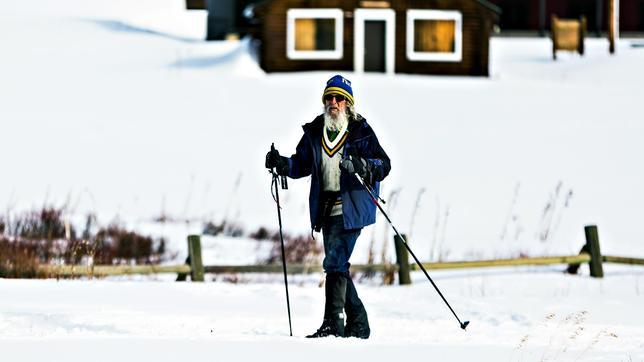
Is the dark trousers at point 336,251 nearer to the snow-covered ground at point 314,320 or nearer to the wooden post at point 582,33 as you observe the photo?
the snow-covered ground at point 314,320

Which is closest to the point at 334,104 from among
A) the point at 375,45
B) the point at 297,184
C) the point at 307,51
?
the point at 297,184

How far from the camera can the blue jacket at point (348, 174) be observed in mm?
7602

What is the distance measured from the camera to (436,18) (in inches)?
1356

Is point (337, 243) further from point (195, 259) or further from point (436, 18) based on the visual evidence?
point (436, 18)

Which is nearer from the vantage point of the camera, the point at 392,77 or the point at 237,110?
the point at 237,110

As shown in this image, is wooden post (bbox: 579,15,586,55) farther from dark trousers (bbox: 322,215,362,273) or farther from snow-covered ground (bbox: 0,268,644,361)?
dark trousers (bbox: 322,215,362,273)

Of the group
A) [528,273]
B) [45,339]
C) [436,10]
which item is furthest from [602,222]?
[436,10]

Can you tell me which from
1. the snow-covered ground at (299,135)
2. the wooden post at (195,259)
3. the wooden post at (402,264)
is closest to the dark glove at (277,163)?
the wooden post at (195,259)

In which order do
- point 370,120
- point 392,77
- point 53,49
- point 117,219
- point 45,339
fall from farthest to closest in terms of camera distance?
point 53,49 < point 392,77 < point 370,120 < point 117,219 < point 45,339

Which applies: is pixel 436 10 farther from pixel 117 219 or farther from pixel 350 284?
pixel 350 284

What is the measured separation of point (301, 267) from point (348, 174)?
439 centimetres

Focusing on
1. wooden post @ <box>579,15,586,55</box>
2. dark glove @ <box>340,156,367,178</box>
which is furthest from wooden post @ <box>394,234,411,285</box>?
wooden post @ <box>579,15,586,55</box>

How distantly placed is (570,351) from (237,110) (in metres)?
21.6

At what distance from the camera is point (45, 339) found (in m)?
6.94
